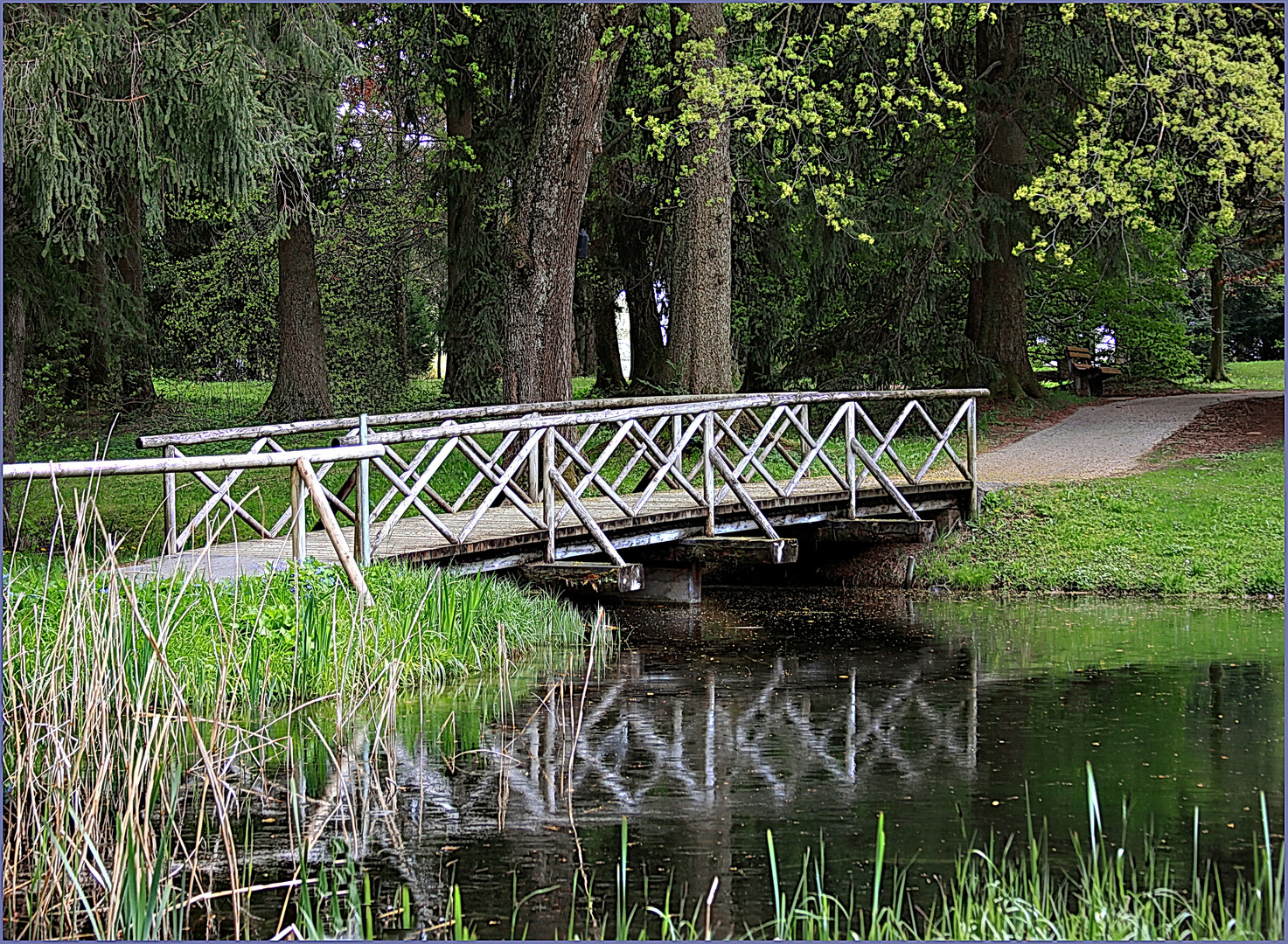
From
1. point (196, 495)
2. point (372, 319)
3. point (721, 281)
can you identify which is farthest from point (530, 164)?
point (372, 319)

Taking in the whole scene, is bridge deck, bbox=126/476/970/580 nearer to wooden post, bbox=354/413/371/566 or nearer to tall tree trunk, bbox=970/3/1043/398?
wooden post, bbox=354/413/371/566

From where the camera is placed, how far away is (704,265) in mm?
14734

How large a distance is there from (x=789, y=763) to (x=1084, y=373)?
16831 millimetres

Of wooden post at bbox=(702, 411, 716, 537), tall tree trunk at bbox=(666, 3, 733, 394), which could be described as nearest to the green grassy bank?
wooden post at bbox=(702, 411, 716, 537)

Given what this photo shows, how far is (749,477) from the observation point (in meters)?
14.6

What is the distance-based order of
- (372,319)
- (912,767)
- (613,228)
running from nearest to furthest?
(912,767)
(613,228)
(372,319)

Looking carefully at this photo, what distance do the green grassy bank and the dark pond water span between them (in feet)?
6.24

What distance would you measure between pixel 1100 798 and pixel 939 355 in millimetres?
13714

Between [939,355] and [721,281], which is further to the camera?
[939,355]


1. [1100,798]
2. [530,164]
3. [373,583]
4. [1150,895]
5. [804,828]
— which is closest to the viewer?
[1150,895]

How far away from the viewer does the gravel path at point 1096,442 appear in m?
15.2

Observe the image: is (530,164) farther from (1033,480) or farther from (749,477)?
(1033,480)

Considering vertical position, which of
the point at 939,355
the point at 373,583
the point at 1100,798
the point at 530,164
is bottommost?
the point at 1100,798

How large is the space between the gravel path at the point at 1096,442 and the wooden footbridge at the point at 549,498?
1.01 m
